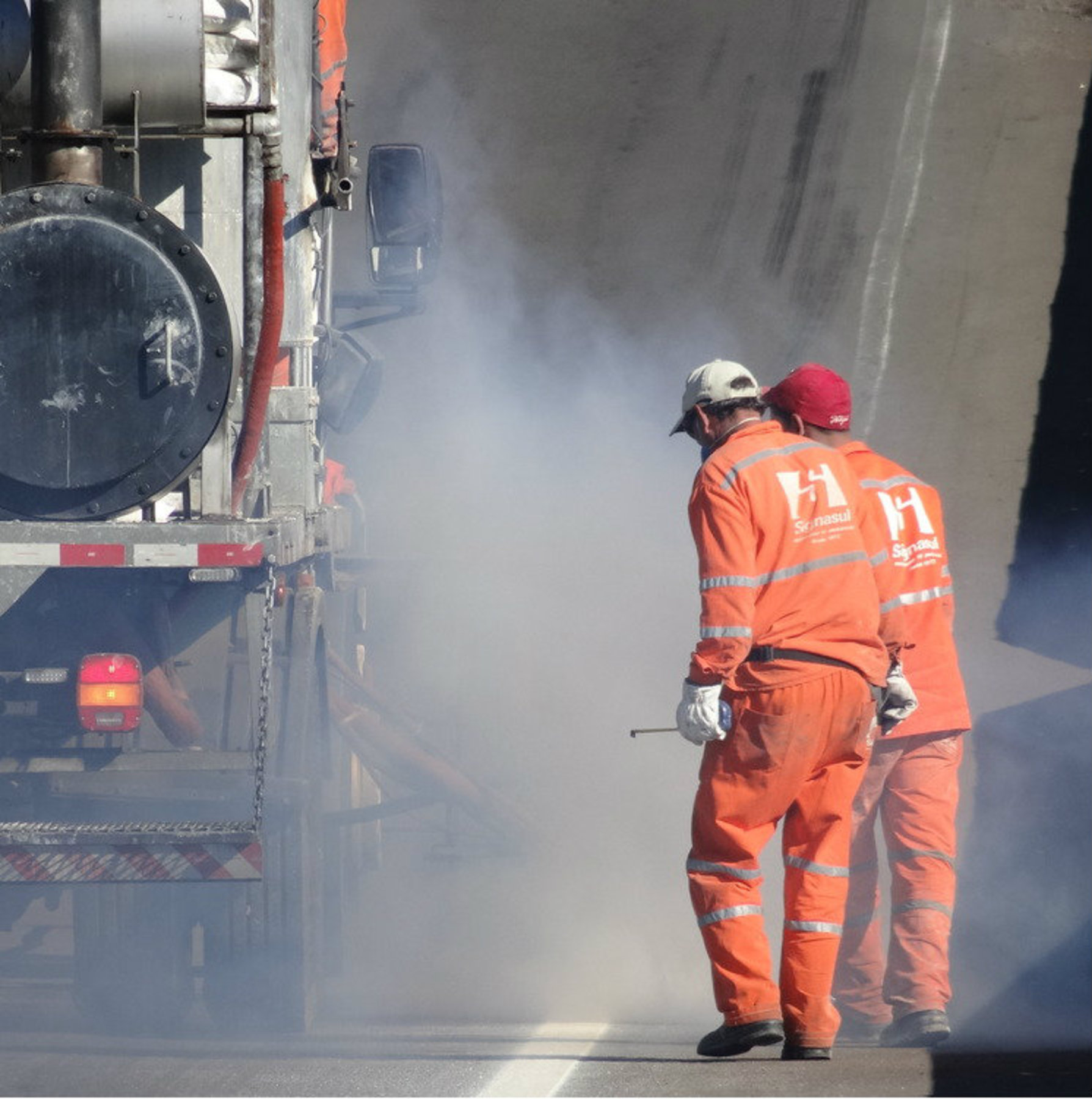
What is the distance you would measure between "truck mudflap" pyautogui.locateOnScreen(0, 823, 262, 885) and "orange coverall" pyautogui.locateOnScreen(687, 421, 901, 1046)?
46.1 inches

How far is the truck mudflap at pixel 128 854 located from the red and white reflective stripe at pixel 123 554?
2.31 feet

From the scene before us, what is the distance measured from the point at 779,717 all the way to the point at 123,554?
70.6 inches

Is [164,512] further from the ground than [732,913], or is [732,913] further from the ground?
[164,512]

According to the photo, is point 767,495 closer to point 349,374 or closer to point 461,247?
point 349,374

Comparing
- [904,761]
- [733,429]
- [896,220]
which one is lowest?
[904,761]

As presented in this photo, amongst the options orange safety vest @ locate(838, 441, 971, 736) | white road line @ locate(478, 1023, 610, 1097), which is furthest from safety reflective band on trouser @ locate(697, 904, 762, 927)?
orange safety vest @ locate(838, 441, 971, 736)

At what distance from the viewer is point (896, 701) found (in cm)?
530

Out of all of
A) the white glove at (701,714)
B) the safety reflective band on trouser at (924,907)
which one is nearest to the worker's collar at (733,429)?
the white glove at (701,714)

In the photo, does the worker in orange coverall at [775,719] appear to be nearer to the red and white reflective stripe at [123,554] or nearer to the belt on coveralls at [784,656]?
the belt on coveralls at [784,656]

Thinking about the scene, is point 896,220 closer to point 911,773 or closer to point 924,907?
point 911,773

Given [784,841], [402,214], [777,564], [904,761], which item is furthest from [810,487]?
[402,214]

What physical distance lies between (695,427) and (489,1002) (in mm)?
2106

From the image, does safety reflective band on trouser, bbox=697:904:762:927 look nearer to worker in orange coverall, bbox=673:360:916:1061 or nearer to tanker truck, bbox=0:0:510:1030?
worker in orange coverall, bbox=673:360:916:1061

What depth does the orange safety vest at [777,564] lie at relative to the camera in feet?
15.8
